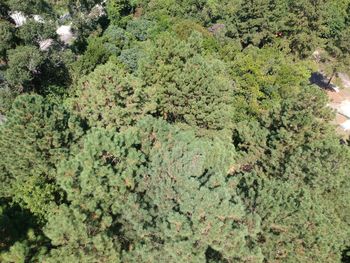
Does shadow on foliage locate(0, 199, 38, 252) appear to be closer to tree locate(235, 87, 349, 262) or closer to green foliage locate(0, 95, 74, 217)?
green foliage locate(0, 95, 74, 217)

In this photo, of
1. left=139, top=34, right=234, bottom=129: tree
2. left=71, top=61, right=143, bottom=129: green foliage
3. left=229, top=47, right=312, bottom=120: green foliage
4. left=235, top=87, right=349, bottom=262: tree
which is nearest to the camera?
left=235, top=87, right=349, bottom=262: tree

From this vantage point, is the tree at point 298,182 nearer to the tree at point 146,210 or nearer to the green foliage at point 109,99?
the tree at point 146,210

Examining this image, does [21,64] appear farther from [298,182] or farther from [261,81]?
[298,182]

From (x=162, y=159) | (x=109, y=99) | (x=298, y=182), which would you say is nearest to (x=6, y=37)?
(x=109, y=99)

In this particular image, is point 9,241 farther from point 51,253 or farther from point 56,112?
point 56,112

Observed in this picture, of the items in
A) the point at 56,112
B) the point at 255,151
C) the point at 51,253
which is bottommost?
the point at 255,151

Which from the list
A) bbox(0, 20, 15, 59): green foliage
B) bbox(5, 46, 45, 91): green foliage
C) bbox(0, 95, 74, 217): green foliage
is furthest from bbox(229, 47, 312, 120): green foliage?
bbox(0, 20, 15, 59): green foliage

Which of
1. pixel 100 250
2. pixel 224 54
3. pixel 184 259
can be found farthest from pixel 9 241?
pixel 224 54

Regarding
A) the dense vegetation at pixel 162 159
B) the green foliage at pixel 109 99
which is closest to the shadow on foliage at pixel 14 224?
the dense vegetation at pixel 162 159
